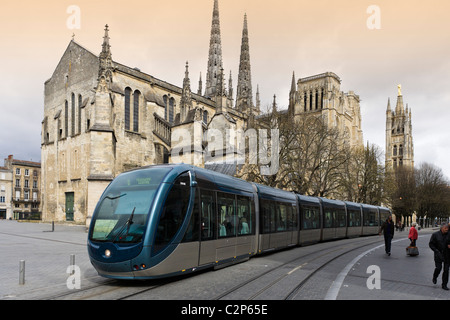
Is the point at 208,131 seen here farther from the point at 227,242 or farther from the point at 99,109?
the point at 227,242

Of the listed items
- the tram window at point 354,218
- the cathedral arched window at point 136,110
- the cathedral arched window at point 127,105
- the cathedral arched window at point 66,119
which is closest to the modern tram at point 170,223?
the tram window at point 354,218

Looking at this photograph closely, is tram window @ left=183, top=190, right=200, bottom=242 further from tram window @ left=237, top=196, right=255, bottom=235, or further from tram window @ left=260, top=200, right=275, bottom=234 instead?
tram window @ left=260, top=200, right=275, bottom=234

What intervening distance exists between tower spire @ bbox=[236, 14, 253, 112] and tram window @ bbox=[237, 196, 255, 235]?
50347mm

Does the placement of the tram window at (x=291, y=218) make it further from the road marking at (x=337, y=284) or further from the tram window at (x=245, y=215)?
the road marking at (x=337, y=284)

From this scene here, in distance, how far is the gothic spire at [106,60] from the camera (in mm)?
26844

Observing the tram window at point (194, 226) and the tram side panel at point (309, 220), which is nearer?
the tram window at point (194, 226)

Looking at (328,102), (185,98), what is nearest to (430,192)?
(328,102)

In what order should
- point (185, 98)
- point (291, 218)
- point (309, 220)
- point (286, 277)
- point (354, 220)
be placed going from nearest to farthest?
point (286, 277) → point (291, 218) → point (309, 220) → point (354, 220) → point (185, 98)

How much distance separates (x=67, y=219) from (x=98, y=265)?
26.8 m

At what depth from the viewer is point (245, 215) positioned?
1136 cm

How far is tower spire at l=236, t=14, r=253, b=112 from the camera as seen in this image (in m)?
63.4

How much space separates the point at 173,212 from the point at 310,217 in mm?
11811

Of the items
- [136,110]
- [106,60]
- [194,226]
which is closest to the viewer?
[194,226]

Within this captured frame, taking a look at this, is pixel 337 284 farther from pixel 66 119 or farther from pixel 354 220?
pixel 66 119
